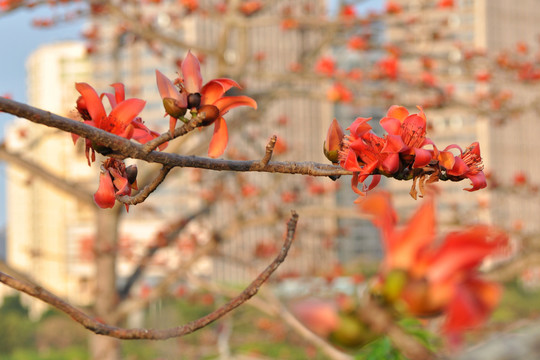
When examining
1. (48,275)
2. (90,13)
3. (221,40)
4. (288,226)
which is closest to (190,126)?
(288,226)

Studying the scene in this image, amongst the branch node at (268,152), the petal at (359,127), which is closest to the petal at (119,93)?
the branch node at (268,152)

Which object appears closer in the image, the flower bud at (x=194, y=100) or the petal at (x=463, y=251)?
the petal at (x=463, y=251)

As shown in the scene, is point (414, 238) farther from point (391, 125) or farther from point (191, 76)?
point (191, 76)

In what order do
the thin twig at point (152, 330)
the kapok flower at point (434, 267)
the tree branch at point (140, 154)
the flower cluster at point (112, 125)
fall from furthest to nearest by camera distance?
the flower cluster at point (112, 125), the thin twig at point (152, 330), the tree branch at point (140, 154), the kapok flower at point (434, 267)

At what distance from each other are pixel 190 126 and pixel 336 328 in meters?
Answer: 0.52

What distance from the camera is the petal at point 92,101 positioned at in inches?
41.4

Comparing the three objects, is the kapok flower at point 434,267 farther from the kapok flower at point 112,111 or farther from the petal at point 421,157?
the kapok flower at point 112,111

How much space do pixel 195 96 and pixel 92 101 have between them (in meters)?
0.17

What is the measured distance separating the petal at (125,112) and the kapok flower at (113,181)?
2.6 inches

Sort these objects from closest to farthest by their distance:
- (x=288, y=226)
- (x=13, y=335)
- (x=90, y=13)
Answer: (x=288, y=226)
(x=90, y=13)
(x=13, y=335)

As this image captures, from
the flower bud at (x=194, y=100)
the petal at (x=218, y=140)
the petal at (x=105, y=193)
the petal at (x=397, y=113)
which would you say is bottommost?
the petal at (x=105, y=193)

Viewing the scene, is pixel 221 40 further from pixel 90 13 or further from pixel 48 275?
pixel 48 275

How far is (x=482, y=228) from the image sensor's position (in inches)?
21.4

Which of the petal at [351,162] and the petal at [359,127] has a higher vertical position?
the petal at [359,127]
